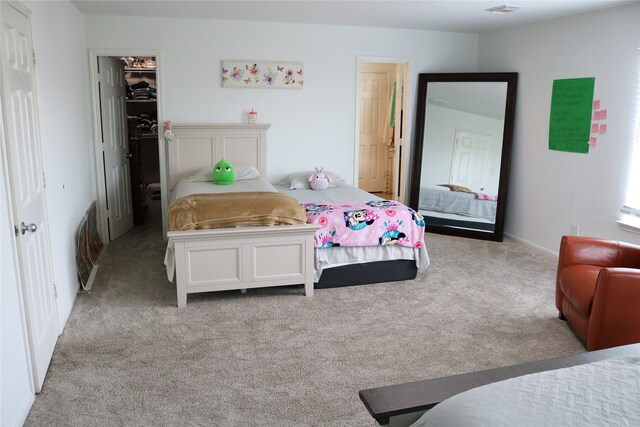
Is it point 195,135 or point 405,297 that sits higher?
point 195,135

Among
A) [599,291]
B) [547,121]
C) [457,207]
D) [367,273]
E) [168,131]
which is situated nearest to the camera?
[599,291]

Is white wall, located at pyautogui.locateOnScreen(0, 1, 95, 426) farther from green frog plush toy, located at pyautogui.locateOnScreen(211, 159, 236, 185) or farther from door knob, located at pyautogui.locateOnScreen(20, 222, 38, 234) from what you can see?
green frog plush toy, located at pyautogui.locateOnScreen(211, 159, 236, 185)

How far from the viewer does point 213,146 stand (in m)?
5.64

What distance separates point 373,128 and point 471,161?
249cm

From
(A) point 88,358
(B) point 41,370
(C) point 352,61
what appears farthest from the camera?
(C) point 352,61

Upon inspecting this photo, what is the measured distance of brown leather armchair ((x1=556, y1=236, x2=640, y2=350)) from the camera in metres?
2.90

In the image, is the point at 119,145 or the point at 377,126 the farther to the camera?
the point at 377,126

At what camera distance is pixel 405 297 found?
4.09m

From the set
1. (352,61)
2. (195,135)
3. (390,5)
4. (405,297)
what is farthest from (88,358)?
(352,61)

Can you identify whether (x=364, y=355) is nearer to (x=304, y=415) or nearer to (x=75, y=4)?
(x=304, y=415)

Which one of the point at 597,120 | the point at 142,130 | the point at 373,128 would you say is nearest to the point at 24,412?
the point at 597,120

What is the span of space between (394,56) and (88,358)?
4496 millimetres

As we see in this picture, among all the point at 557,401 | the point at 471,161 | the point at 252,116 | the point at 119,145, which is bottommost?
the point at 557,401

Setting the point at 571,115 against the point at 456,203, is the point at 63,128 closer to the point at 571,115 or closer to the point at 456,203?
the point at 456,203
